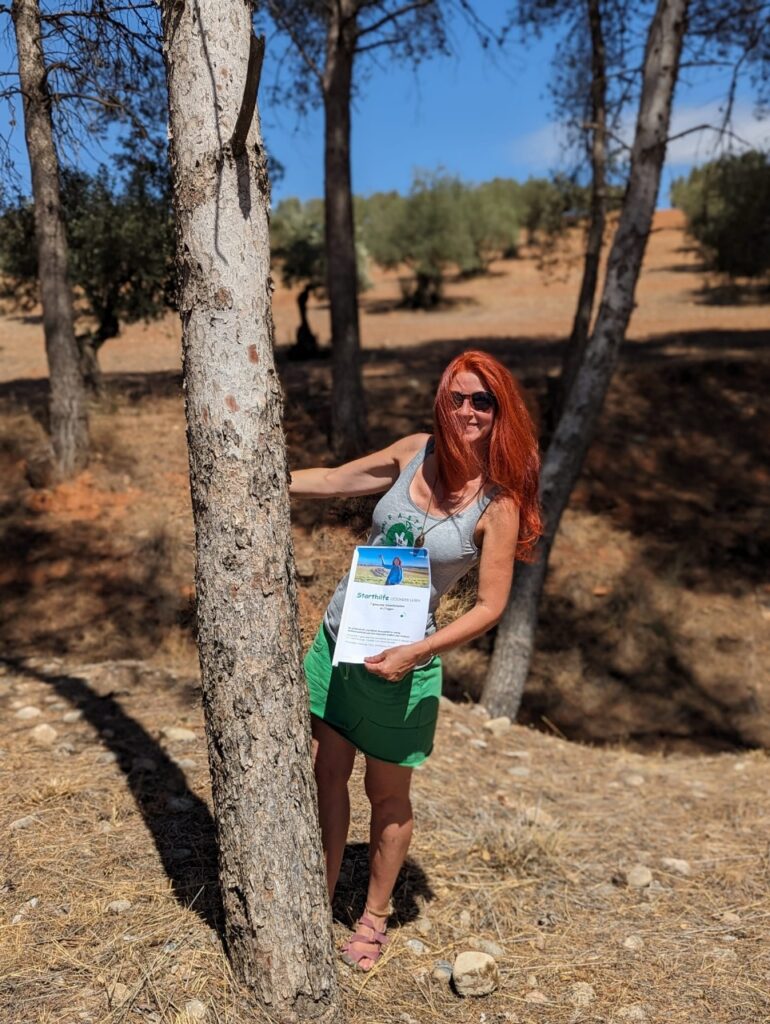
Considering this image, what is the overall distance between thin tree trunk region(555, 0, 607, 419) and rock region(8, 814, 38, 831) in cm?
734

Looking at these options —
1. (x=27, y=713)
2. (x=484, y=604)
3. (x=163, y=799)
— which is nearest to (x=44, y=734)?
(x=27, y=713)

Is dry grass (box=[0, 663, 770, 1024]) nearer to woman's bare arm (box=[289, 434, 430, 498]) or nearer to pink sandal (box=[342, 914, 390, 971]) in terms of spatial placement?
pink sandal (box=[342, 914, 390, 971])

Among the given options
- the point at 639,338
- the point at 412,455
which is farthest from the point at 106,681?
the point at 639,338

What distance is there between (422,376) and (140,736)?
377 inches

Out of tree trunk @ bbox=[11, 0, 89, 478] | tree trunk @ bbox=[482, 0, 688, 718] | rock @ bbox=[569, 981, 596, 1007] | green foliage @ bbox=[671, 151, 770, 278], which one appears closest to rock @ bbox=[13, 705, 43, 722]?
rock @ bbox=[569, 981, 596, 1007]

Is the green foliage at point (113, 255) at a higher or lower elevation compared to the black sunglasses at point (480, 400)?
higher

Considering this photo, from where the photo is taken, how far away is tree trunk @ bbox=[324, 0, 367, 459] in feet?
31.6

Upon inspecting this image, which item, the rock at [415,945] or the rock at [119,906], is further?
the rock at [415,945]

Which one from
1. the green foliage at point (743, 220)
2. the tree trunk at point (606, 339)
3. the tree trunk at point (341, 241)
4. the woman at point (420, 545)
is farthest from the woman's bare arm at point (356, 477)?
the green foliage at point (743, 220)

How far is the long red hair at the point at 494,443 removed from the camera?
2658 mm

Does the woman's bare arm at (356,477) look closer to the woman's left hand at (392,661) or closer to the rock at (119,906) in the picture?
the woman's left hand at (392,661)

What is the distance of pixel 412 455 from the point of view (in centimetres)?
A: 290

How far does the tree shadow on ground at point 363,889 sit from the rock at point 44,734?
A: 59.8 inches

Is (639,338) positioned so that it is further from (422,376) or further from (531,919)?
(531,919)
